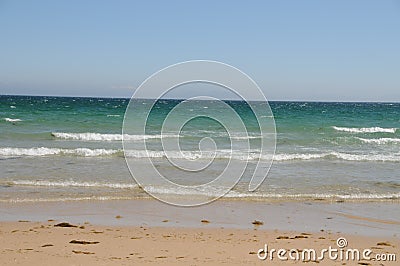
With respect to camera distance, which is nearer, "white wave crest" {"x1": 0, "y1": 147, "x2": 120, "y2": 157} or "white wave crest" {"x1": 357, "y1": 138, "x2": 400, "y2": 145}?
"white wave crest" {"x1": 0, "y1": 147, "x2": 120, "y2": 157}

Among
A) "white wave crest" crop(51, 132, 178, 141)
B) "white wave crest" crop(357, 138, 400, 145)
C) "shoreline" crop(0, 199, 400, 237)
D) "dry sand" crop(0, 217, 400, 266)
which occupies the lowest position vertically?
"shoreline" crop(0, 199, 400, 237)

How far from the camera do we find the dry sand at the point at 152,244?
6.04m

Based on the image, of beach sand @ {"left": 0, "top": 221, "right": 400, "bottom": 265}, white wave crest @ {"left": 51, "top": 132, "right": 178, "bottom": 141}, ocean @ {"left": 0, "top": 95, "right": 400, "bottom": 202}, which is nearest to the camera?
beach sand @ {"left": 0, "top": 221, "right": 400, "bottom": 265}

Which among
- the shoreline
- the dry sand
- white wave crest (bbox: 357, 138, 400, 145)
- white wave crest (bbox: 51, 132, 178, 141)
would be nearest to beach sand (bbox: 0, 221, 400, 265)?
the dry sand

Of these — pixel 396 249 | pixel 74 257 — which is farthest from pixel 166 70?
pixel 396 249

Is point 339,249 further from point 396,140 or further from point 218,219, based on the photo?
point 396,140

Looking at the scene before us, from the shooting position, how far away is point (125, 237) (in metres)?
7.18

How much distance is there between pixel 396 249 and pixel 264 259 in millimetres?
2213

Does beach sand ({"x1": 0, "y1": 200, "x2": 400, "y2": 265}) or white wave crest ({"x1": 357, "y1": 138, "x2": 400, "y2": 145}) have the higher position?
white wave crest ({"x1": 357, "y1": 138, "x2": 400, "y2": 145})
